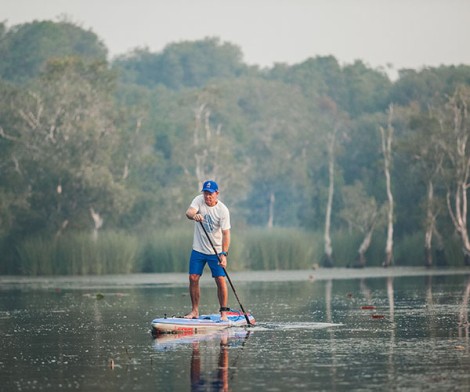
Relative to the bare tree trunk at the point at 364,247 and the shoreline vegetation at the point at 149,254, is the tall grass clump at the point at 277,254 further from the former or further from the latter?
the bare tree trunk at the point at 364,247

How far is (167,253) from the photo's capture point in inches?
2298

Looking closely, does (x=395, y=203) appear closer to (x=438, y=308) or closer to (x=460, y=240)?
(x=460, y=240)

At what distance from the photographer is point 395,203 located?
2773 inches

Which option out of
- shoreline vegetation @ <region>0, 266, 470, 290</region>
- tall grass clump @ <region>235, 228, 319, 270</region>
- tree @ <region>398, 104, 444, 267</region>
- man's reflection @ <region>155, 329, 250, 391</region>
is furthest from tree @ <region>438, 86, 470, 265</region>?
man's reflection @ <region>155, 329, 250, 391</region>

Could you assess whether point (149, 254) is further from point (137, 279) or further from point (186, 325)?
point (186, 325)

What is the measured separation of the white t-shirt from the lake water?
4.84 feet

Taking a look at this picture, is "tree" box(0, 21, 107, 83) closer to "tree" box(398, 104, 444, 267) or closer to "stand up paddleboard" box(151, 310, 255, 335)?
"tree" box(398, 104, 444, 267)

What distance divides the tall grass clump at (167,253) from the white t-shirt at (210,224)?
36143 mm

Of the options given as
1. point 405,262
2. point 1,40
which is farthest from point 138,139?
point 1,40

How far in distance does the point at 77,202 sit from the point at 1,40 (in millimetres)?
37802

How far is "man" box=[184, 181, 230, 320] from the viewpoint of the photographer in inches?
831

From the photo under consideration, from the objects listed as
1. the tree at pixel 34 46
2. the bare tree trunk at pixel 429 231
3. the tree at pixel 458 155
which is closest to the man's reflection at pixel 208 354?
the tree at pixel 458 155

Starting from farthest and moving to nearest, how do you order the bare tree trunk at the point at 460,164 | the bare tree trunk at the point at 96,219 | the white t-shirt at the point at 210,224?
the bare tree trunk at the point at 96,219 < the bare tree trunk at the point at 460,164 < the white t-shirt at the point at 210,224

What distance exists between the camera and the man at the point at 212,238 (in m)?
21.1
